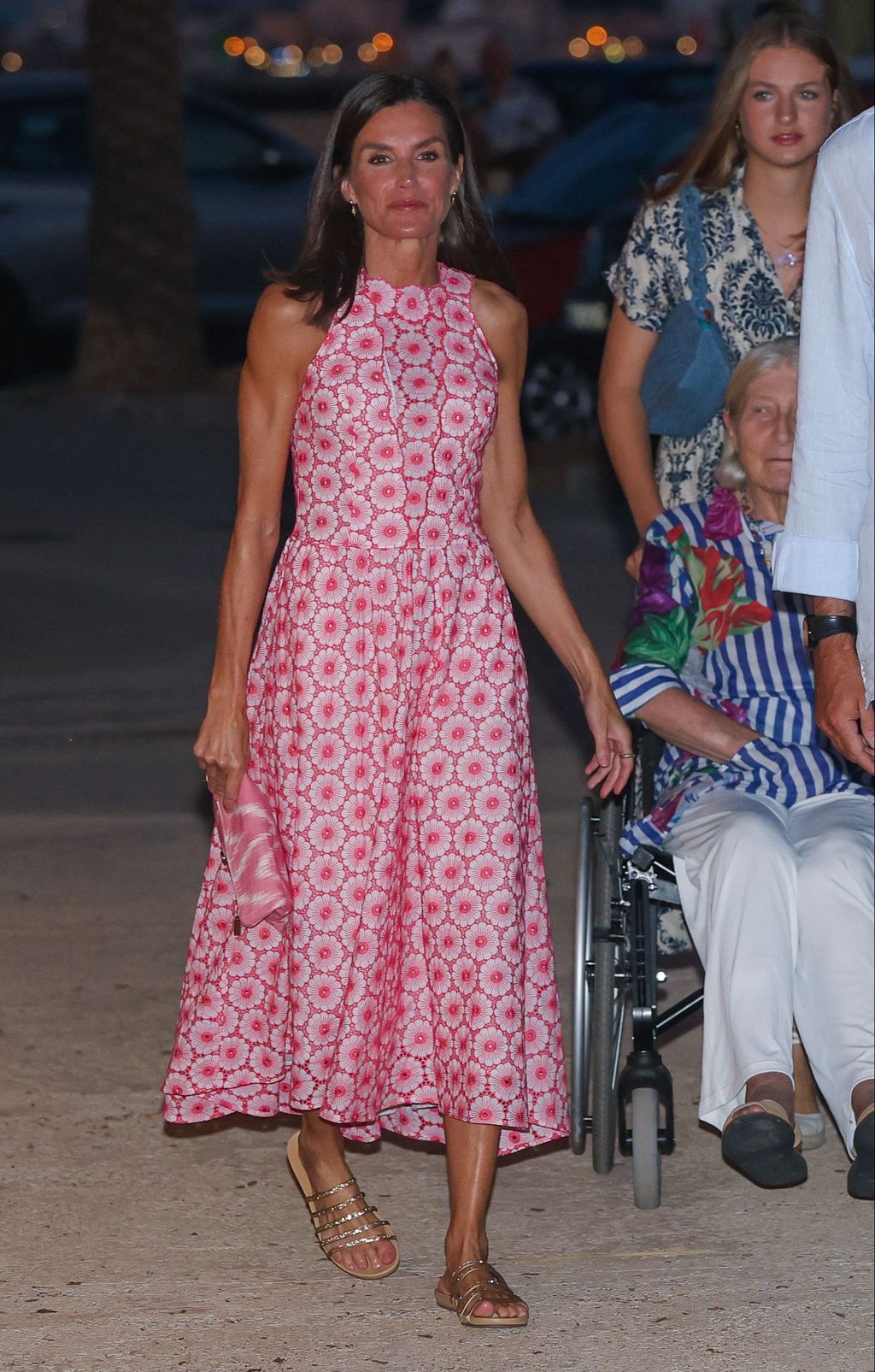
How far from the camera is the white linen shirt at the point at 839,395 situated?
10.6 ft

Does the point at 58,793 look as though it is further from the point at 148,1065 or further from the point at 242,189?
the point at 242,189

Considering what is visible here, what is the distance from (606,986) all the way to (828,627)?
1.09 metres

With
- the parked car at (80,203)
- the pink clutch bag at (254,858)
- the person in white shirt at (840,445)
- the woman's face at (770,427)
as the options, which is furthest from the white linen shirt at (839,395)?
the parked car at (80,203)

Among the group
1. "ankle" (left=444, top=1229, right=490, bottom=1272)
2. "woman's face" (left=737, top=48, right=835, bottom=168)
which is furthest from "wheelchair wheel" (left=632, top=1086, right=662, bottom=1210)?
"woman's face" (left=737, top=48, right=835, bottom=168)

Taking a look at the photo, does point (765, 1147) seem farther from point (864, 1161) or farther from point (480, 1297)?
point (480, 1297)

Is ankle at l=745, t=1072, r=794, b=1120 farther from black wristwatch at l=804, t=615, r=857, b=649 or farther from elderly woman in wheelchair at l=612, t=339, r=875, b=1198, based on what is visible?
black wristwatch at l=804, t=615, r=857, b=649

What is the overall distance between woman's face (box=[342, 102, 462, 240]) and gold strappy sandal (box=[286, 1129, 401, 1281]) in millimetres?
1725

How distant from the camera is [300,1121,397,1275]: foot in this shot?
4152mm

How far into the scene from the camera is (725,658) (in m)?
4.62

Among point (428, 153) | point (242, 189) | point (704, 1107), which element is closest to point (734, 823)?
point (704, 1107)

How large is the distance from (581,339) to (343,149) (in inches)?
345

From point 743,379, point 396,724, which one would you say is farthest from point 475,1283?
point 743,379

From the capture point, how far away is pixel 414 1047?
418 centimetres

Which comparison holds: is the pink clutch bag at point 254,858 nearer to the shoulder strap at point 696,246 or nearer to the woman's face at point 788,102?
the shoulder strap at point 696,246
